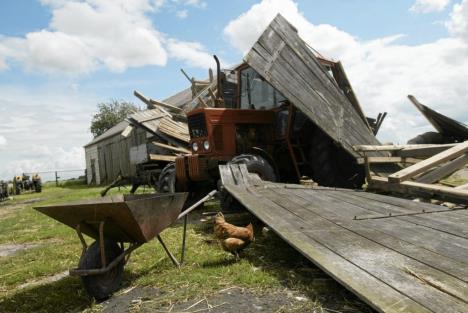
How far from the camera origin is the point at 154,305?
2953mm

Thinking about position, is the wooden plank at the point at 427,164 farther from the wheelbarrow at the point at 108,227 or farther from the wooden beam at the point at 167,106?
the wooden beam at the point at 167,106

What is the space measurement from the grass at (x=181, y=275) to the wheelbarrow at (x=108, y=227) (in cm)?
22

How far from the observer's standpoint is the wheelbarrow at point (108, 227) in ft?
10.2

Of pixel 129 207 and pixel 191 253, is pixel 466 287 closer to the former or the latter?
pixel 129 207

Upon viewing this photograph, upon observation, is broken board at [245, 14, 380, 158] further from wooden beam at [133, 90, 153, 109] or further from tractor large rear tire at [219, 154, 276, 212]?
wooden beam at [133, 90, 153, 109]

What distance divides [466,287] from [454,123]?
8.47m

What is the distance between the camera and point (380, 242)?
3.06 m

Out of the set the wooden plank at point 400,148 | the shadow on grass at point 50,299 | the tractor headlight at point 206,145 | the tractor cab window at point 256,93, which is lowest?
the shadow on grass at point 50,299

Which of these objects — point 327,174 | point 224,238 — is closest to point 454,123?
point 327,174

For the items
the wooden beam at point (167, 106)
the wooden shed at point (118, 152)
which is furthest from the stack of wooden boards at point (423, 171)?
the wooden shed at point (118, 152)

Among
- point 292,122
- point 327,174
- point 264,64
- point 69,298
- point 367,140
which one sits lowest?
point 69,298

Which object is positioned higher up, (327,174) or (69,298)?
(327,174)

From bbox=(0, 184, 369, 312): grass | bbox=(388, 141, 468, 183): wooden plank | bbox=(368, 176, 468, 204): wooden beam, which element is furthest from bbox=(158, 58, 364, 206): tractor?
bbox=(0, 184, 369, 312): grass

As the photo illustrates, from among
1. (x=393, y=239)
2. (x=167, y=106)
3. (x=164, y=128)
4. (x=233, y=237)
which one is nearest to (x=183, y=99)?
(x=167, y=106)
